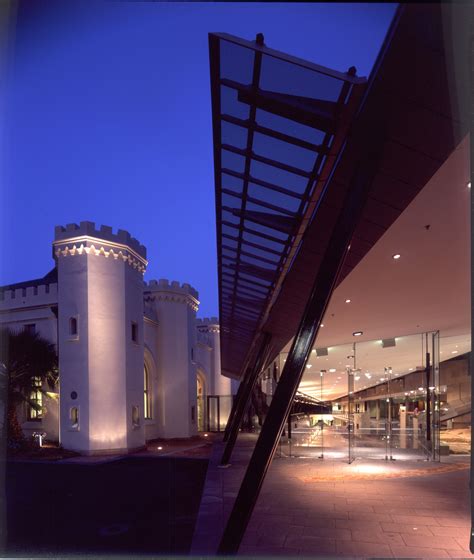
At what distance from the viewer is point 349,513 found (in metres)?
8.43

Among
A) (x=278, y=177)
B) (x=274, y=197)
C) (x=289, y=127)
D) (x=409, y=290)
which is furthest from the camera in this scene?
(x=409, y=290)

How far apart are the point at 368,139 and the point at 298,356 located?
8.50 feet

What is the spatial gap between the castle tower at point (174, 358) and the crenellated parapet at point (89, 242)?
7567 mm

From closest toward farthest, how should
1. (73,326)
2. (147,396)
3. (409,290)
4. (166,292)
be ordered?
1. (409,290)
2. (73,326)
3. (147,396)
4. (166,292)

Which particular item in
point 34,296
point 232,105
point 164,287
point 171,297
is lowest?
point 171,297

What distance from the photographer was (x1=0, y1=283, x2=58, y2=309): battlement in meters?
25.7

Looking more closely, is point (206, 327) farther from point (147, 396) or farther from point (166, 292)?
point (147, 396)

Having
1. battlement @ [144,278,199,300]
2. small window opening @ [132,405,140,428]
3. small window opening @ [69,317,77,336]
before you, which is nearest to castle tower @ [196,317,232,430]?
battlement @ [144,278,199,300]

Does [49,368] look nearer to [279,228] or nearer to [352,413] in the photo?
[352,413]

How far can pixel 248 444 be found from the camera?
2186 centimetres

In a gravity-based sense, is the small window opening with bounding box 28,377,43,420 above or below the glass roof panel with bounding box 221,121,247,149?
below

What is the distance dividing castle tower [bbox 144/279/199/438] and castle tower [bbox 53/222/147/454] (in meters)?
6.54

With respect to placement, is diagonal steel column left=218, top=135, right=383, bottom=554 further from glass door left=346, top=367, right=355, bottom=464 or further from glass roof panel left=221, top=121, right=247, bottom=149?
glass door left=346, top=367, right=355, bottom=464

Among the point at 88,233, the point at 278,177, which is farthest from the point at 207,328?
the point at 278,177
